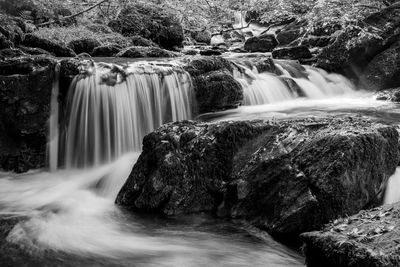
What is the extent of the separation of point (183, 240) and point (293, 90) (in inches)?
335

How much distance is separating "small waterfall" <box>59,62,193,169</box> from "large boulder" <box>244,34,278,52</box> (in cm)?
1201

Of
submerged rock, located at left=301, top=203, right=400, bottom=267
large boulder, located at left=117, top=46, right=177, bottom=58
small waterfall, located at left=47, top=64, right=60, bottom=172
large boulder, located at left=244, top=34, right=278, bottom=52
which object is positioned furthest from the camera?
large boulder, located at left=244, top=34, right=278, bottom=52

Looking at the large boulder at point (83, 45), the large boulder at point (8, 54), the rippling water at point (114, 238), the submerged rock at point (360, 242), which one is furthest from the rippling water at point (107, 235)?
the large boulder at point (83, 45)

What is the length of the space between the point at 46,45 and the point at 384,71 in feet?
37.4

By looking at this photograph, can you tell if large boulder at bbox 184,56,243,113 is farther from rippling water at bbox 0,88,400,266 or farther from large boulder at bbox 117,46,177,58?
large boulder at bbox 117,46,177,58

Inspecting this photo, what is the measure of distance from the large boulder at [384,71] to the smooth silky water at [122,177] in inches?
24.0

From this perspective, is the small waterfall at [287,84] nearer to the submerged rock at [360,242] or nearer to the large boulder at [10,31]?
the large boulder at [10,31]

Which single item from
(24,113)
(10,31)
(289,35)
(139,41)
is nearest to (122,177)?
(24,113)

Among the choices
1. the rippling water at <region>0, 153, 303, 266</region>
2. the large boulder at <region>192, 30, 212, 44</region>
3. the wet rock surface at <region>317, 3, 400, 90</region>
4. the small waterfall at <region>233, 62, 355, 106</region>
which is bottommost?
the rippling water at <region>0, 153, 303, 266</region>

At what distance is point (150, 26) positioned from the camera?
19188 mm

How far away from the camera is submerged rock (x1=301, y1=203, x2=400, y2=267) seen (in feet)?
9.11

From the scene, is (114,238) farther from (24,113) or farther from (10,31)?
(10,31)

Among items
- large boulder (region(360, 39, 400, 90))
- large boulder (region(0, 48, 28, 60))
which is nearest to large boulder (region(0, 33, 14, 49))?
large boulder (region(0, 48, 28, 60))

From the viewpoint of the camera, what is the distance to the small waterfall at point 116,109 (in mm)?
7832
